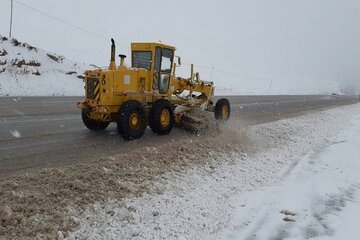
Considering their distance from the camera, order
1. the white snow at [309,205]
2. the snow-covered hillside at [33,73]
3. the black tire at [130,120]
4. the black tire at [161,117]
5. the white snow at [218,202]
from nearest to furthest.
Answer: the white snow at [218,202] < the white snow at [309,205] < the black tire at [130,120] < the black tire at [161,117] < the snow-covered hillside at [33,73]

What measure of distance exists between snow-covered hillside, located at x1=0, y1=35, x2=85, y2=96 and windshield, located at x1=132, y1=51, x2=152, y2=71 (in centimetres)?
1201

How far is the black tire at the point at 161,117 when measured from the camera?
37.7 ft

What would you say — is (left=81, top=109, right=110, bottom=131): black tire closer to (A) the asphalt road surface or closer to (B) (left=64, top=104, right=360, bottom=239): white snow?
(A) the asphalt road surface

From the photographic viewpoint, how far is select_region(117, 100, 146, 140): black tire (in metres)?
10.6

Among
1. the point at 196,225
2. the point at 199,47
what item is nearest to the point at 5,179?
the point at 196,225

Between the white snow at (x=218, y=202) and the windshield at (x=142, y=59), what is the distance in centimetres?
363

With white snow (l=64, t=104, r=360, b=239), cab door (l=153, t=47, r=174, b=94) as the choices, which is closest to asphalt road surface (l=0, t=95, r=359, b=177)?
cab door (l=153, t=47, r=174, b=94)

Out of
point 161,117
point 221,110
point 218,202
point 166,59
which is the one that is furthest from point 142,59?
point 218,202

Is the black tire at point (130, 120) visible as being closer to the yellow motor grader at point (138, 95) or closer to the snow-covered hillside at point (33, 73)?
the yellow motor grader at point (138, 95)

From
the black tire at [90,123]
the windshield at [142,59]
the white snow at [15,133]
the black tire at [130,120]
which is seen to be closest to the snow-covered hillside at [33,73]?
the black tire at [90,123]

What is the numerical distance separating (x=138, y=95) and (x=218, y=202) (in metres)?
5.22

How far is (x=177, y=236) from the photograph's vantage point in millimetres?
5559

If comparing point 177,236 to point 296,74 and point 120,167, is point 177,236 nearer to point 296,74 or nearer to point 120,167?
point 120,167

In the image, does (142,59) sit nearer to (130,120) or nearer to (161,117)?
(161,117)
